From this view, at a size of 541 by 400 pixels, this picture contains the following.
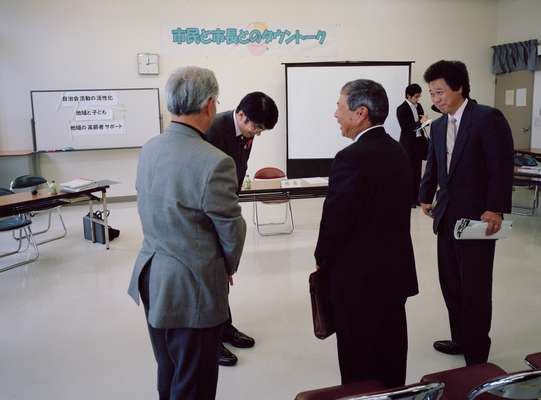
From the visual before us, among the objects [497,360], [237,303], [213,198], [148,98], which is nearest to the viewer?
[213,198]

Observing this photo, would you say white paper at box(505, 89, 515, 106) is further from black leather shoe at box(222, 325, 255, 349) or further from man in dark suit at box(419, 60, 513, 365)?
black leather shoe at box(222, 325, 255, 349)

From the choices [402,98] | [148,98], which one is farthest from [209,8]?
[402,98]

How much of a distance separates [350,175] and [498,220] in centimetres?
102

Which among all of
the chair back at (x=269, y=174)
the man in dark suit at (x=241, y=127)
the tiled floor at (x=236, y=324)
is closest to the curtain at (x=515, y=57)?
the tiled floor at (x=236, y=324)

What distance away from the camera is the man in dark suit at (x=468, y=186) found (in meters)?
2.26

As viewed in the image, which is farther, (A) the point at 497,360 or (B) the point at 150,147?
(A) the point at 497,360

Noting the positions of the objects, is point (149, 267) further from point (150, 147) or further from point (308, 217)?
point (308, 217)

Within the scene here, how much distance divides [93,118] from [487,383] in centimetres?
674

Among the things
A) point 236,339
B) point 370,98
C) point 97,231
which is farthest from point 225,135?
point 97,231

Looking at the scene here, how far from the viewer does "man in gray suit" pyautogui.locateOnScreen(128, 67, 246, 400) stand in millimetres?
1469

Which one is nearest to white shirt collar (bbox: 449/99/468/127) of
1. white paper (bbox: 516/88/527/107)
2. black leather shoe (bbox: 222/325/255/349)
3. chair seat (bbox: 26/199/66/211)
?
black leather shoe (bbox: 222/325/255/349)

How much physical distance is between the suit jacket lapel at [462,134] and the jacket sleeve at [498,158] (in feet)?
0.25

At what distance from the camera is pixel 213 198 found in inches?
57.3

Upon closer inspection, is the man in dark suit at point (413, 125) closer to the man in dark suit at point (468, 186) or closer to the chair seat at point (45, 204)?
the man in dark suit at point (468, 186)
